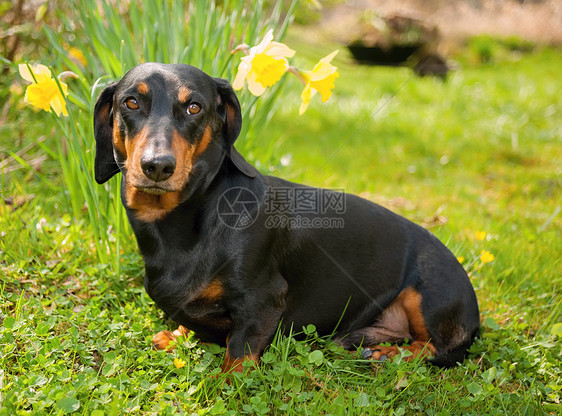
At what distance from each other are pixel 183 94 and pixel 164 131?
0.65 feet

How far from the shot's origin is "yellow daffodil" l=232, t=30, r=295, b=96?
6.64 ft

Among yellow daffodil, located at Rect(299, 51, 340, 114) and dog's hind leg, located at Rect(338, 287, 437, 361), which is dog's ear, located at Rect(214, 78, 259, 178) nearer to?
yellow daffodil, located at Rect(299, 51, 340, 114)

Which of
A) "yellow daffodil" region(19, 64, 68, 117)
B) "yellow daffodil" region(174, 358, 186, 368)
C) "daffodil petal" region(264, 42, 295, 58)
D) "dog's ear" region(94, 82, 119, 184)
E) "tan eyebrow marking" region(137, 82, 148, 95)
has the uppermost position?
"daffodil petal" region(264, 42, 295, 58)

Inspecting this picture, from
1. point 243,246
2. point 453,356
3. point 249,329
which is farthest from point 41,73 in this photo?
point 453,356

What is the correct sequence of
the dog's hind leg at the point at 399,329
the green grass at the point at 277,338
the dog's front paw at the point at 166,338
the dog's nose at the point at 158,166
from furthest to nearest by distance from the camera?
1. the dog's hind leg at the point at 399,329
2. the dog's front paw at the point at 166,338
3. the green grass at the point at 277,338
4. the dog's nose at the point at 158,166

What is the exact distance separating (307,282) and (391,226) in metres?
0.52

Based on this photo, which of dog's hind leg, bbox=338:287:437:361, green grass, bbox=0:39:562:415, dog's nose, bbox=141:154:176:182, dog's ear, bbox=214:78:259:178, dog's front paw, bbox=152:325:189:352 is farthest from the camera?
dog's hind leg, bbox=338:287:437:361

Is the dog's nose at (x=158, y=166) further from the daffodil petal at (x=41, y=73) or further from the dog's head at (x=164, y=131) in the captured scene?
the daffodil petal at (x=41, y=73)

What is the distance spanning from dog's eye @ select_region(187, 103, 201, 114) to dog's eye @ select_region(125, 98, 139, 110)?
0.20 meters

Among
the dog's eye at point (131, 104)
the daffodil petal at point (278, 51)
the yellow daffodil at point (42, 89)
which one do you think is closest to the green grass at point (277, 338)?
the yellow daffodil at point (42, 89)

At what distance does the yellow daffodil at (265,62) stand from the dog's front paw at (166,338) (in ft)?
3.90

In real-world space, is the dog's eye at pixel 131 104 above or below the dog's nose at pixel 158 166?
above

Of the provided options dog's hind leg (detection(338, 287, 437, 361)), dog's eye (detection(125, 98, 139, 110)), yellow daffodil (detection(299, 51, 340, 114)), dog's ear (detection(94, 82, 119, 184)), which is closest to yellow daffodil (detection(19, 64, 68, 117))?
dog's ear (detection(94, 82, 119, 184))

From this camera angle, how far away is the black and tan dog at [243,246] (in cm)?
194
